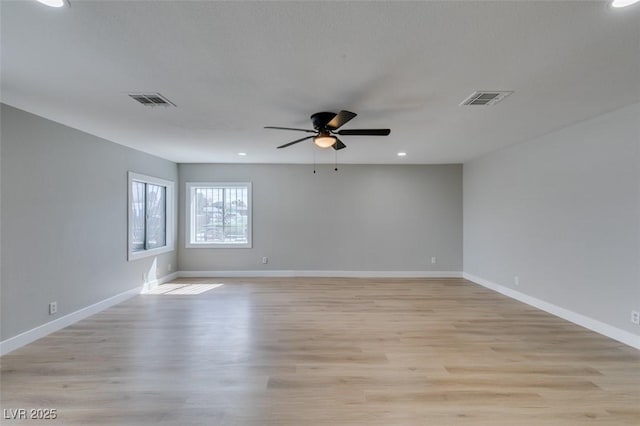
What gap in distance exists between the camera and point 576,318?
3615mm

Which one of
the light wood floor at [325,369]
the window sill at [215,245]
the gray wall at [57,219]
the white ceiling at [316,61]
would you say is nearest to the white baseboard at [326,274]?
the window sill at [215,245]

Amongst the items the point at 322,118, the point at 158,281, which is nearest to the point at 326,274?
the point at 158,281

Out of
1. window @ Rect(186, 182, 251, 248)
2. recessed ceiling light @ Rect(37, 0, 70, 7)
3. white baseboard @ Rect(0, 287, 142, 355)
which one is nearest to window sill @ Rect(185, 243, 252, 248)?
window @ Rect(186, 182, 251, 248)

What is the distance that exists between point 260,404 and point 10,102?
3619 mm

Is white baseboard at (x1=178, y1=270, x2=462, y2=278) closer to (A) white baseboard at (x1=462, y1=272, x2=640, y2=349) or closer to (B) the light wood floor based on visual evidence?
(A) white baseboard at (x1=462, y1=272, x2=640, y2=349)

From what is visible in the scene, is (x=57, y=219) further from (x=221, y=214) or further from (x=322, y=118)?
(x=322, y=118)

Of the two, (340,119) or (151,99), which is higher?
(151,99)

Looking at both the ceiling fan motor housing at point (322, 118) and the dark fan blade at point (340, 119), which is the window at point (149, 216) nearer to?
the ceiling fan motor housing at point (322, 118)

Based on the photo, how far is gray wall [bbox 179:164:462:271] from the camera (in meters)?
6.38

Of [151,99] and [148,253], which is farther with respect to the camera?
[148,253]

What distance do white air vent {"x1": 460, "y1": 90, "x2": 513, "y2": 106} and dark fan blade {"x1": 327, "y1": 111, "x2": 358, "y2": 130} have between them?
1138 millimetres

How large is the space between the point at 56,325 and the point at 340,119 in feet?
13.2

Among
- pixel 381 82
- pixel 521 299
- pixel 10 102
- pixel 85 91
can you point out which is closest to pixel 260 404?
pixel 381 82

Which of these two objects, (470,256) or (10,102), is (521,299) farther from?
(10,102)
